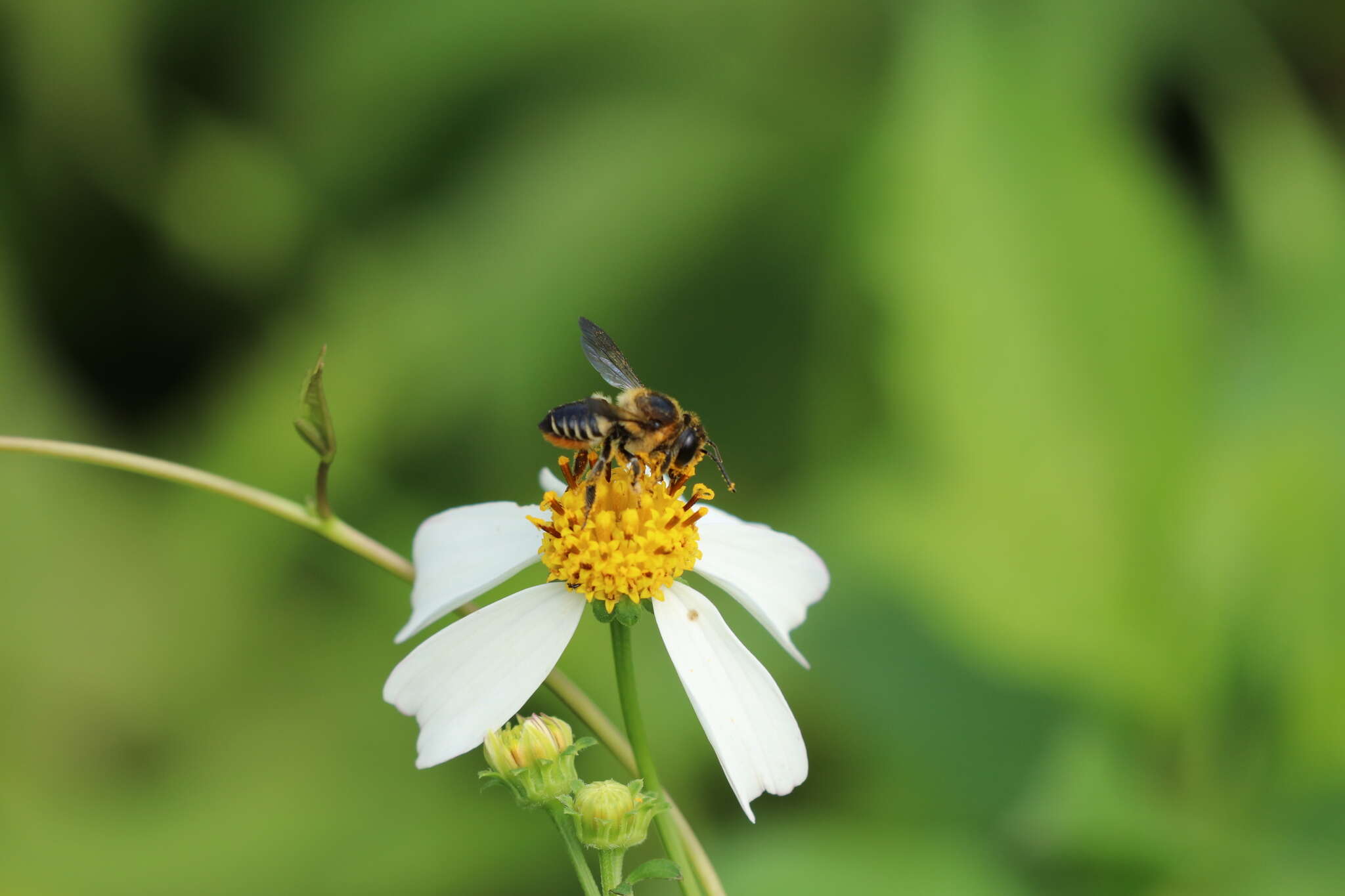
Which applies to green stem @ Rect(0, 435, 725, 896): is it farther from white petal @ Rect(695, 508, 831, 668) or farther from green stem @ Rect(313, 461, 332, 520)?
white petal @ Rect(695, 508, 831, 668)

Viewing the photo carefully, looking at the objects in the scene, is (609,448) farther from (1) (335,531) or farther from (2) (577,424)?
(1) (335,531)

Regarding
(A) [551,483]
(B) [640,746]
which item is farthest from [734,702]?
(A) [551,483]

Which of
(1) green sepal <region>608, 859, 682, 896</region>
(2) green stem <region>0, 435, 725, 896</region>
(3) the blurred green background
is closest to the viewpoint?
(1) green sepal <region>608, 859, 682, 896</region>

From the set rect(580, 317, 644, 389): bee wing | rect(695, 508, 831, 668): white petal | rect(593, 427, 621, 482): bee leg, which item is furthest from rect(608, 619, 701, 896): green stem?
rect(580, 317, 644, 389): bee wing

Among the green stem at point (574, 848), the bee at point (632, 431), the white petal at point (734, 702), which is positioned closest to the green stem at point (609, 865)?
the green stem at point (574, 848)

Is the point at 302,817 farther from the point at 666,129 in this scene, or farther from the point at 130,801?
the point at 666,129

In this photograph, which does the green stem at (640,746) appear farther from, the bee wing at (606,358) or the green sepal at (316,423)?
the bee wing at (606,358)
